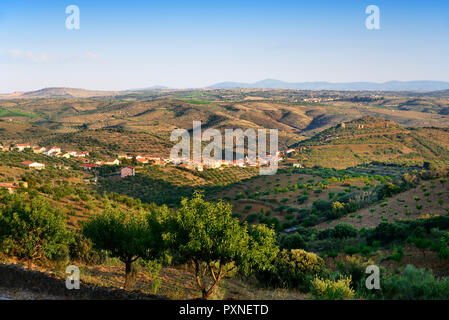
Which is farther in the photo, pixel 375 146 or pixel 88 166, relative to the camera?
pixel 375 146

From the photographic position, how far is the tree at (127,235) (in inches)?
484

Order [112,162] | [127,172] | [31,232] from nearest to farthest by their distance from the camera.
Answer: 1. [31,232]
2. [127,172]
3. [112,162]

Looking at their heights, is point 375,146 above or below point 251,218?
above

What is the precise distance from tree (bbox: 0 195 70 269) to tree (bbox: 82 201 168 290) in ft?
7.21

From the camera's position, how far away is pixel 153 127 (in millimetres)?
128375

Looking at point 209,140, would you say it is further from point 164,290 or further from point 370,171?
point 164,290

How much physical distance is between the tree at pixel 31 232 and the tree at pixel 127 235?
2196 mm

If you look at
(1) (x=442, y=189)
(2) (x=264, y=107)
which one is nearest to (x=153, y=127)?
(2) (x=264, y=107)

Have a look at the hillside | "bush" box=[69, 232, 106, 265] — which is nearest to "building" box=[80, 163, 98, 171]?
the hillside

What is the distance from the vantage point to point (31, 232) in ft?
47.6

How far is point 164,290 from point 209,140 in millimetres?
98705

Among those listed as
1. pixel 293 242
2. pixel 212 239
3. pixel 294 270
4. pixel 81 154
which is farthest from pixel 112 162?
pixel 212 239

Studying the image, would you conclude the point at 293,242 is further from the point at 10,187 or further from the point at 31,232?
the point at 10,187

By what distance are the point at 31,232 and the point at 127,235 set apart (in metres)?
4.90
